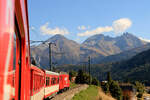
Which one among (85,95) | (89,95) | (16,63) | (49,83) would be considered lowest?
(89,95)

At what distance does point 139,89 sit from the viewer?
93.8 meters

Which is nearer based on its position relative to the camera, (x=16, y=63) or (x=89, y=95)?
(x=16, y=63)

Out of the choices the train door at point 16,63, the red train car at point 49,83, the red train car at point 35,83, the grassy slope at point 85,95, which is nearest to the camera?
the train door at point 16,63

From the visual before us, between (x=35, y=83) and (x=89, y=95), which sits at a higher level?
(x=35, y=83)

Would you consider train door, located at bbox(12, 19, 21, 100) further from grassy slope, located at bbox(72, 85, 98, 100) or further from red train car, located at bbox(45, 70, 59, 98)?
grassy slope, located at bbox(72, 85, 98, 100)

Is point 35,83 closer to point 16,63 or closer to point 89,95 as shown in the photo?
point 16,63

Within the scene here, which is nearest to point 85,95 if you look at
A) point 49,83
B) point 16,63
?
point 49,83

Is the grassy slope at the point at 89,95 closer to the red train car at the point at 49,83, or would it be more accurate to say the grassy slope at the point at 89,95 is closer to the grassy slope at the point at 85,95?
the grassy slope at the point at 85,95

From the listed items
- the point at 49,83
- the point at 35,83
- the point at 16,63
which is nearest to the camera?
A: the point at 16,63

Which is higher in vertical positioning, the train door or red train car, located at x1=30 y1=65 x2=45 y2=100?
the train door

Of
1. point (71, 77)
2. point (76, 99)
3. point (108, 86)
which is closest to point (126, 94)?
point (108, 86)

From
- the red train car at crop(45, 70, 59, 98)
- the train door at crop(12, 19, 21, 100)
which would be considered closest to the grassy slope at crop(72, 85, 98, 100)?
the red train car at crop(45, 70, 59, 98)

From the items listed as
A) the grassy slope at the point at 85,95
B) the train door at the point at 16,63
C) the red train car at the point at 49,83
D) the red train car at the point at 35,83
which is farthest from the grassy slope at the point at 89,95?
the train door at the point at 16,63

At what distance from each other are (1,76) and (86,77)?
75.0 m
